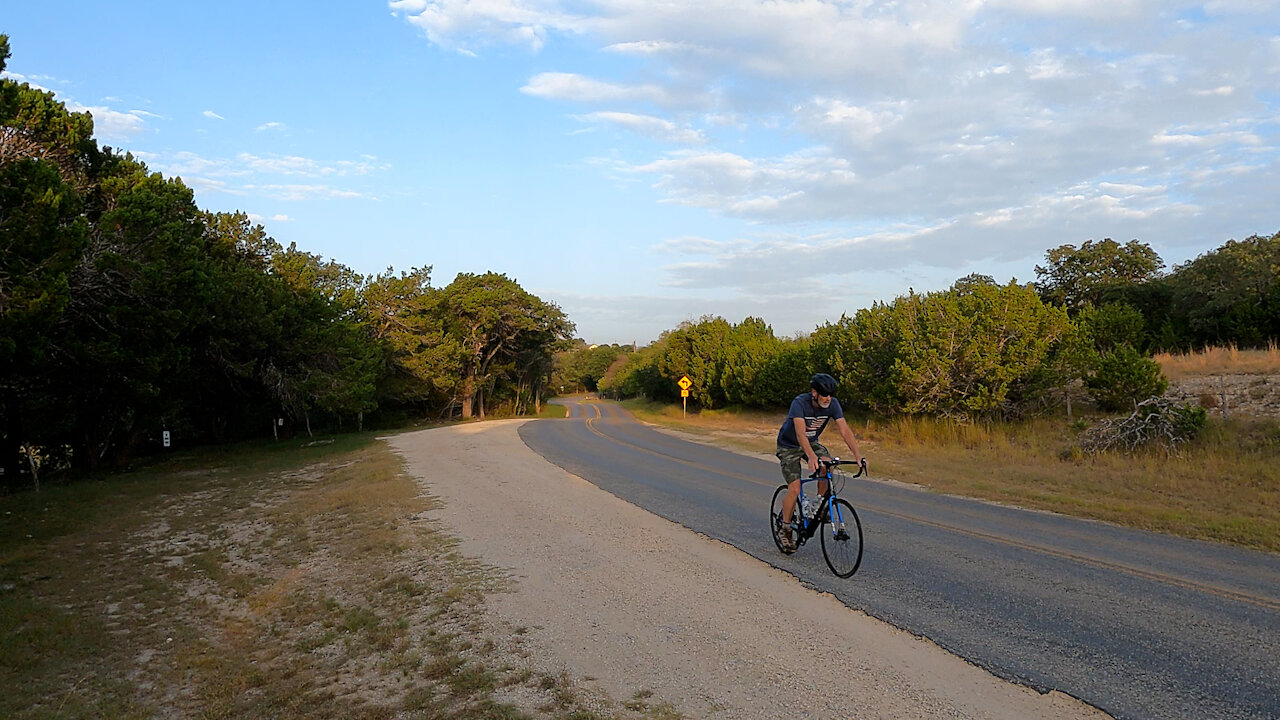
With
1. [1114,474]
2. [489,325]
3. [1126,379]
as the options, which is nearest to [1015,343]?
[1126,379]

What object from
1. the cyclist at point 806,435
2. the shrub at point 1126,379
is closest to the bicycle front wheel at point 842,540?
the cyclist at point 806,435

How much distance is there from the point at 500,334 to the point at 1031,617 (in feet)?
168

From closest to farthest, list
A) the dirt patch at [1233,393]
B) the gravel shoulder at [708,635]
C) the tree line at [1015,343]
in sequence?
1. the gravel shoulder at [708,635]
2. the dirt patch at [1233,393]
3. the tree line at [1015,343]

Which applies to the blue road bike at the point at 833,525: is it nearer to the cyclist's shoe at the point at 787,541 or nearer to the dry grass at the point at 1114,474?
the cyclist's shoe at the point at 787,541

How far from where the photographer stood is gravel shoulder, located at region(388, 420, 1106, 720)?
14.3ft

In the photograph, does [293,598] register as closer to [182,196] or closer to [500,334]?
[182,196]

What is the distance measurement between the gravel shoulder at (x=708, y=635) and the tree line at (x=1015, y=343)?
54.7 ft

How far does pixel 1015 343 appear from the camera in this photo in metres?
23.2

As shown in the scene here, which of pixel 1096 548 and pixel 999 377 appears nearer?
pixel 1096 548

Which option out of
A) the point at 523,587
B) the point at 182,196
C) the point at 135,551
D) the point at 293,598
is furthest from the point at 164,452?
the point at 523,587

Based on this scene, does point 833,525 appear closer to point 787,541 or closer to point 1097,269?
point 787,541

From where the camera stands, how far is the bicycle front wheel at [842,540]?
22.8 ft

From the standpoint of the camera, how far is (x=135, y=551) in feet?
35.4

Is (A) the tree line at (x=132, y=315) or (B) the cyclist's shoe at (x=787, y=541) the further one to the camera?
(A) the tree line at (x=132, y=315)
